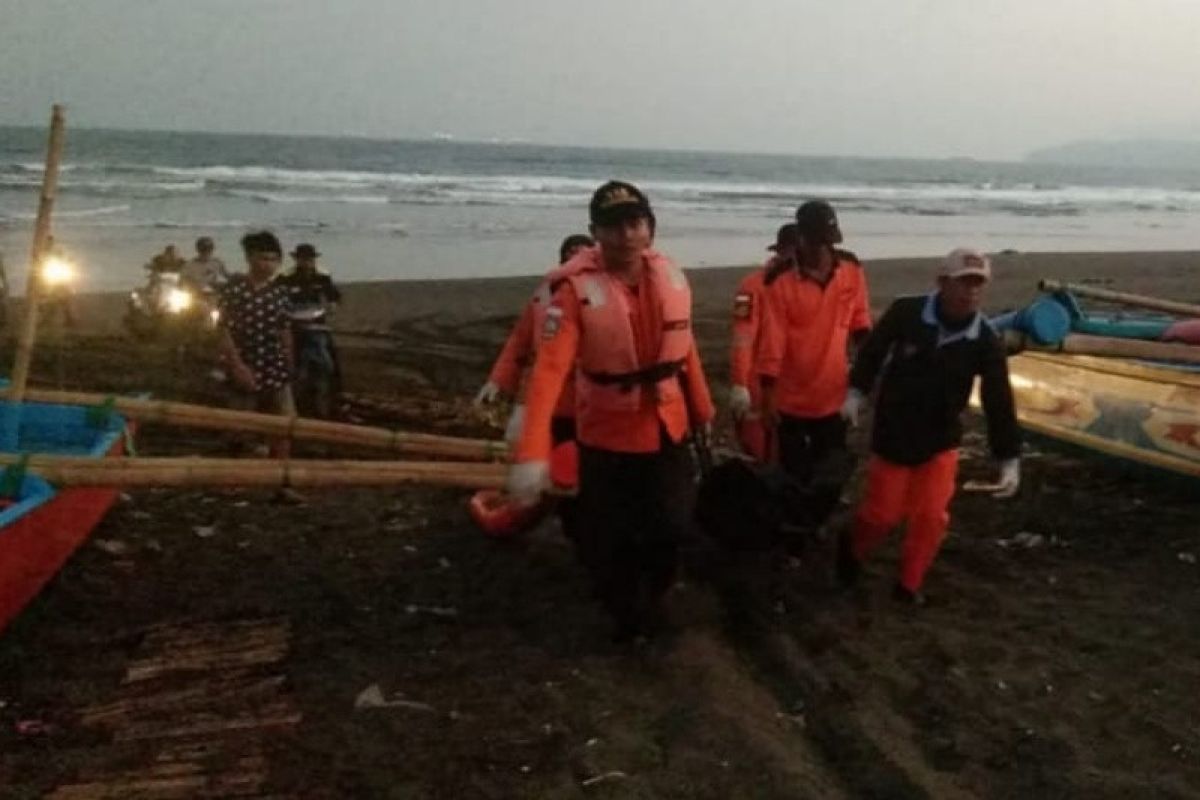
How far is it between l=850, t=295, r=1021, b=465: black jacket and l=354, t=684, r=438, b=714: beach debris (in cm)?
252

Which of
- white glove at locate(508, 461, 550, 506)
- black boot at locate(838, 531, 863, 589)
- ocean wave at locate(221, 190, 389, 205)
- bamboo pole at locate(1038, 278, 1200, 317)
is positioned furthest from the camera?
ocean wave at locate(221, 190, 389, 205)

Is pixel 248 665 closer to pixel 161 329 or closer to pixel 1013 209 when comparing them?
pixel 161 329

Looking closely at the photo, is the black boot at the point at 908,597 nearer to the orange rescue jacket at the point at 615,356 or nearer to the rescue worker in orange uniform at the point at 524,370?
the orange rescue jacket at the point at 615,356

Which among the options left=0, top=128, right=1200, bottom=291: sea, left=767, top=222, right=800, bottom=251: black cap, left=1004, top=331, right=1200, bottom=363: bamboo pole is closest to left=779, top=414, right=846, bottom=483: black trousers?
left=767, top=222, right=800, bottom=251: black cap

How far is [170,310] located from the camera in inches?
560

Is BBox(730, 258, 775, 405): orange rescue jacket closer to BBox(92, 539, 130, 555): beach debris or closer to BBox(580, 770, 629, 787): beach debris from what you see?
BBox(580, 770, 629, 787): beach debris

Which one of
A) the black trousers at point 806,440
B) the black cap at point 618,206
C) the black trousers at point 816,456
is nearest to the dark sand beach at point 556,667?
the black trousers at point 816,456

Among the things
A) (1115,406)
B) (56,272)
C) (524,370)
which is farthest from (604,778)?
(56,272)

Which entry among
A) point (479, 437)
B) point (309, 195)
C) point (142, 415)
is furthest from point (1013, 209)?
point (142, 415)

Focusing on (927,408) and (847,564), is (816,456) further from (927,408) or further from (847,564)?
(927,408)

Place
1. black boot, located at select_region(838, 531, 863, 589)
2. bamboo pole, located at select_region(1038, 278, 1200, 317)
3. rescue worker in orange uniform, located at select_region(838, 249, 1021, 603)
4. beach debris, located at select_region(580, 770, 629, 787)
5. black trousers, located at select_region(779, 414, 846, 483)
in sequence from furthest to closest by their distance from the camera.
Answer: bamboo pole, located at select_region(1038, 278, 1200, 317)
black trousers, located at select_region(779, 414, 846, 483)
black boot, located at select_region(838, 531, 863, 589)
rescue worker in orange uniform, located at select_region(838, 249, 1021, 603)
beach debris, located at select_region(580, 770, 629, 787)

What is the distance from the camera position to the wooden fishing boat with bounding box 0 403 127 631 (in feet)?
17.7

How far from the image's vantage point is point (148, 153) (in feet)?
210

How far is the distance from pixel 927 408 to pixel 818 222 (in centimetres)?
108
